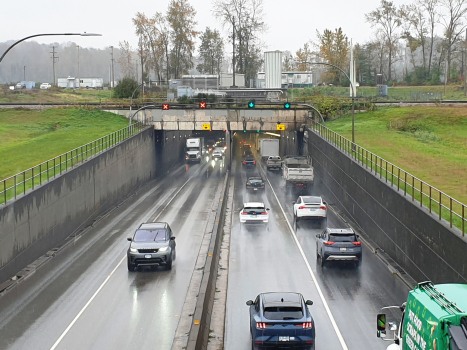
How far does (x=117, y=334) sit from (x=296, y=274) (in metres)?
9.35

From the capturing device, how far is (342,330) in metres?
17.9

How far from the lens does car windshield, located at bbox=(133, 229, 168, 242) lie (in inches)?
1033

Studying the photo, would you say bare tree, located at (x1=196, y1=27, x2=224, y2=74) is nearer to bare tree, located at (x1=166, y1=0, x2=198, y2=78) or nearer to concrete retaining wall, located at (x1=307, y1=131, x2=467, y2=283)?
bare tree, located at (x1=166, y1=0, x2=198, y2=78)

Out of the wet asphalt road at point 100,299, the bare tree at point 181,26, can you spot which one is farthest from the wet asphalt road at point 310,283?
the bare tree at point 181,26

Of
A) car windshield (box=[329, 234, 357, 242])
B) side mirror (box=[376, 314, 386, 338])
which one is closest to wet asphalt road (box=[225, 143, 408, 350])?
car windshield (box=[329, 234, 357, 242])

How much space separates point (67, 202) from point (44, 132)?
1203 inches

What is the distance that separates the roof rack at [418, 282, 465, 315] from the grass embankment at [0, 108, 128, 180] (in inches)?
1137

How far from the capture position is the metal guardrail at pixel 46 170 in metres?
27.1

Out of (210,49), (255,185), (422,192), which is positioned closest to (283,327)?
(422,192)

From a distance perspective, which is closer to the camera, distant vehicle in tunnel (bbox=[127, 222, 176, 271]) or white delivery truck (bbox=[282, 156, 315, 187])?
distant vehicle in tunnel (bbox=[127, 222, 176, 271])

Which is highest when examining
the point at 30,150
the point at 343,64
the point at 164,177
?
the point at 343,64

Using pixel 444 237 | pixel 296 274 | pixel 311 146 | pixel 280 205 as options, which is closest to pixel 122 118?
pixel 311 146

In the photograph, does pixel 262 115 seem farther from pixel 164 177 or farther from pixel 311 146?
pixel 164 177

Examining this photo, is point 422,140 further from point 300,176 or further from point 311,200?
point 311,200
